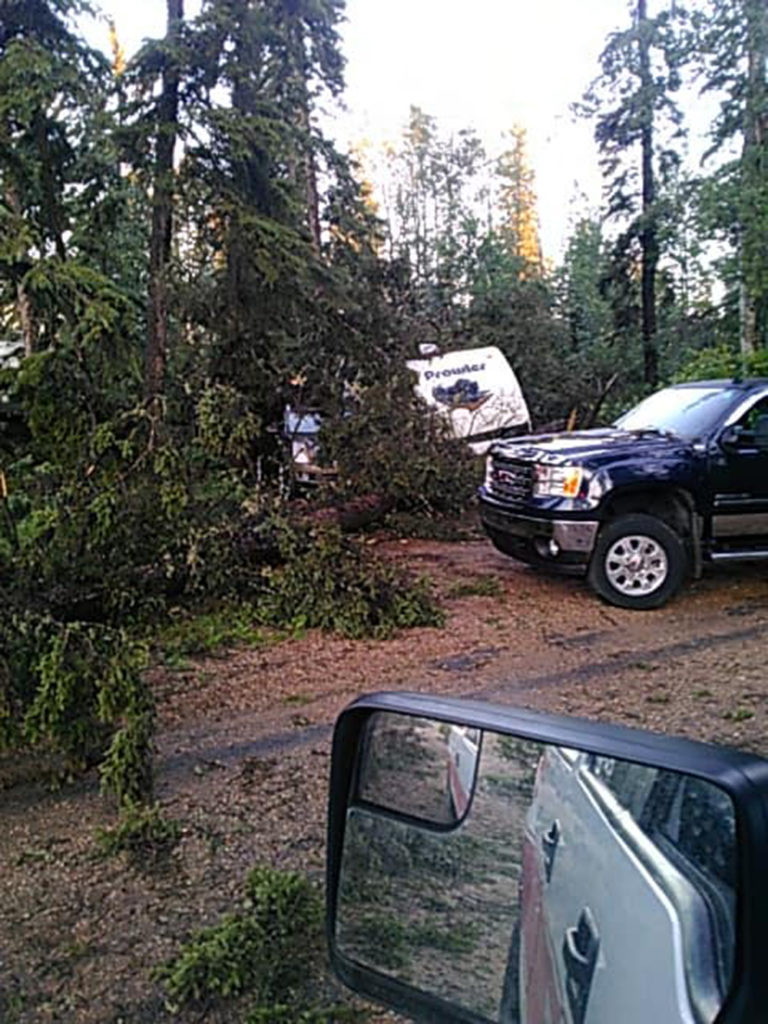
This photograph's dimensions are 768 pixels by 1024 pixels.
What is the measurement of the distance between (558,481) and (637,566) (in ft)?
3.22

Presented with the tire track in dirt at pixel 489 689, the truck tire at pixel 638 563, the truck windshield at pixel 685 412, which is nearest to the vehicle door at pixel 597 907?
the tire track in dirt at pixel 489 689

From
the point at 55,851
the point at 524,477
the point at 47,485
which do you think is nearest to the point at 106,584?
the point at 47,485

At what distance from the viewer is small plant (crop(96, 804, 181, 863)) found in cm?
366

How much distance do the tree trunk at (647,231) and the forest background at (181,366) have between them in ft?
22.2

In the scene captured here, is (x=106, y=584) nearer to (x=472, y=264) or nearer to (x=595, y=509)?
(x=595, y=509)

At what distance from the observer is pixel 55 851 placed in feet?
12.1

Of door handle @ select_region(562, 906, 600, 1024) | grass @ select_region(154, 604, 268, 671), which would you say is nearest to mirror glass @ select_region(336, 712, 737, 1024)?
door handle @ select_region(562, 906, 600, 1024)

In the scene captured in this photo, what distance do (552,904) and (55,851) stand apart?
298 centimetres

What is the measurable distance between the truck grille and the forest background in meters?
1.22

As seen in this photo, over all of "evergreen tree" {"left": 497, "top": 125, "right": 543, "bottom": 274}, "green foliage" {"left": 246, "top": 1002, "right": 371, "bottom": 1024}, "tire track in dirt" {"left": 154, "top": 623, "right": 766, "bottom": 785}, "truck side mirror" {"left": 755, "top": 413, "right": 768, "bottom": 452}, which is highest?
"evergreen tree" {"left": 497, "top": 125, "right": 543, "bottom": 274}

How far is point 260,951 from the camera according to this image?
2922 mm

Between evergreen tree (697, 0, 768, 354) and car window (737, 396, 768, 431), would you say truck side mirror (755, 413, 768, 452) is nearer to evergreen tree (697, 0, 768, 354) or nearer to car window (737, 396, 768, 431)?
car window (737, 396, 768, 431)

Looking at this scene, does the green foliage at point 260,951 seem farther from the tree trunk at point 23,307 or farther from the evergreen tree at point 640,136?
the evergreen tree at point 640,136

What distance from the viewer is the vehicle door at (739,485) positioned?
24.5 ft
